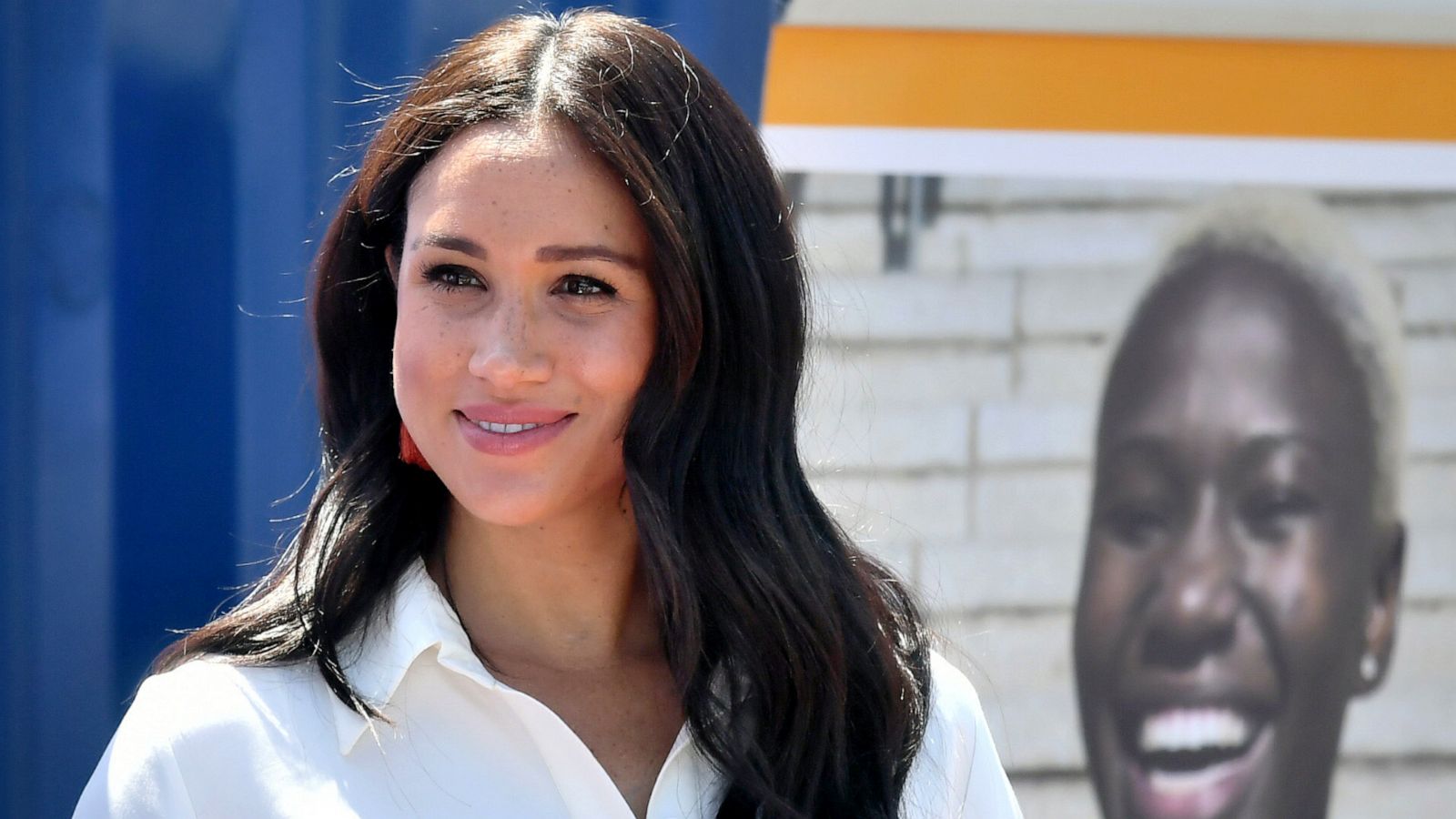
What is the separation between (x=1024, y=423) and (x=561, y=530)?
185 centimetres

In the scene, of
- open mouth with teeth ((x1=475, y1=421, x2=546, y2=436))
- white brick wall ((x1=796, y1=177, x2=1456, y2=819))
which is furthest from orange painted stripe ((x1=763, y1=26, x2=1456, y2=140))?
open mouth with teeth ((x1=475, y1=421, x2=546, y2=436))

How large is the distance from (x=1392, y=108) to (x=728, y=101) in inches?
72.3

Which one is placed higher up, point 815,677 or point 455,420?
point 455,420

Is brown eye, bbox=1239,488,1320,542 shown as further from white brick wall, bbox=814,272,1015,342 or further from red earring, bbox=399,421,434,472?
red earring, bbox=399,421,434,472

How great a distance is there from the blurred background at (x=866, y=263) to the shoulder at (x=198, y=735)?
1.17 feet

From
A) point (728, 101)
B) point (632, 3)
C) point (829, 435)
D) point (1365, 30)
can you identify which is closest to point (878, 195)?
point (829, 435)

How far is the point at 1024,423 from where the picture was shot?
3262 millimetres

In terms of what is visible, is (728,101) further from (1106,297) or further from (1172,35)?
(1106,297)

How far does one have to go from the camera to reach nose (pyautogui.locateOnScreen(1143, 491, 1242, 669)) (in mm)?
3213

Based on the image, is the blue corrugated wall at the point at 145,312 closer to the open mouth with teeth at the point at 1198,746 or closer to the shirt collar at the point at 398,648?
the shirt collar at the point at 398,648

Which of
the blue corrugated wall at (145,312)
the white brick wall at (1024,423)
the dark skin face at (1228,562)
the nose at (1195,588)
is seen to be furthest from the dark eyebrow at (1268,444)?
the blue corrugated wall at (145,312)

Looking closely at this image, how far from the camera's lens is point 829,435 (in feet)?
10.2

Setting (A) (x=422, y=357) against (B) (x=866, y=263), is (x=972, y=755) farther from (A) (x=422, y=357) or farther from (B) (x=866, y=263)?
(B) (x=866, y=263)

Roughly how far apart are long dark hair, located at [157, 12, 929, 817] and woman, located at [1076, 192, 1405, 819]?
5.56ft
